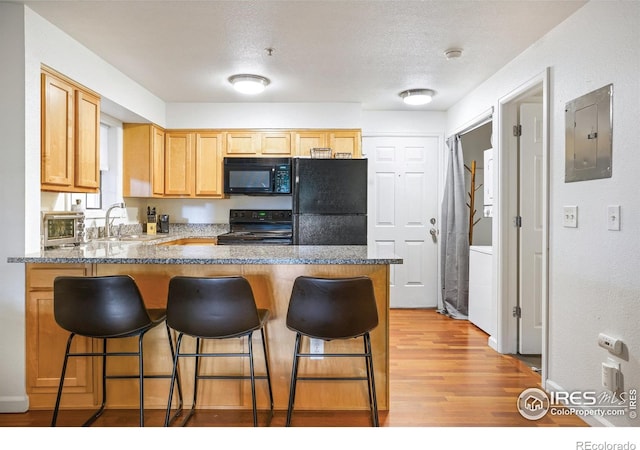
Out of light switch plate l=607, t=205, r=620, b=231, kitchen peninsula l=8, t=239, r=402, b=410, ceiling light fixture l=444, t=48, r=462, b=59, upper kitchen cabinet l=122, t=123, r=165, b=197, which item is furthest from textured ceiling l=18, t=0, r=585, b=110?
kitchen peninsula l=8, t=239, r=402, b=410

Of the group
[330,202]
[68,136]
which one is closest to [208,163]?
[330,202]

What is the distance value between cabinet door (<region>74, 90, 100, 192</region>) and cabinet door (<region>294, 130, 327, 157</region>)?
201cm

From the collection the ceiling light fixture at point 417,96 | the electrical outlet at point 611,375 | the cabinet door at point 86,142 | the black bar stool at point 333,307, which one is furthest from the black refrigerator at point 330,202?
the electrical outlet at point 611,375

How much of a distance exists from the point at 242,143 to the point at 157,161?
3.03ft

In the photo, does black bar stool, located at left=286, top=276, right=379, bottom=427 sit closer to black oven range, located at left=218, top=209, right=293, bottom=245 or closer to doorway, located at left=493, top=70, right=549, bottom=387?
doorway, located at left=493, top=70, right=549, bottom=387

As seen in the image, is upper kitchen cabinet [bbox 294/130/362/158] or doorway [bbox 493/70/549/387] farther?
upper kitchen cabinet [bbox 294/130/362/158]

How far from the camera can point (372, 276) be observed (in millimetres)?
2342

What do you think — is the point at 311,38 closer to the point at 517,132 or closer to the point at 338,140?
the point at 338,140

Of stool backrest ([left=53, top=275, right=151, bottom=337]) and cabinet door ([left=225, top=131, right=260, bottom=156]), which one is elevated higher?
cabinet door ([left=225, top=131, right=260, bottom=156])

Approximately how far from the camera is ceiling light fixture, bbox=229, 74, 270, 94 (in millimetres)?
3600

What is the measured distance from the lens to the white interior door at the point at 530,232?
3.36 metres
